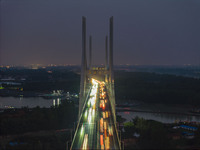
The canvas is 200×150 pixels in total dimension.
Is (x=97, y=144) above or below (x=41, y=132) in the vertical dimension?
above

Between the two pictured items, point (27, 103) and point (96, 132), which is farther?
point (27, 103)

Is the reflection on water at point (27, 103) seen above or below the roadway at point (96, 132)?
below

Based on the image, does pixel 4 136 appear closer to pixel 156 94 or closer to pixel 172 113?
pixel 172 113

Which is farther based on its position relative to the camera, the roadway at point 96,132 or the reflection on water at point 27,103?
the reflection on water at point 27,103

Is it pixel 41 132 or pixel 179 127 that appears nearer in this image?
pixel 41 132

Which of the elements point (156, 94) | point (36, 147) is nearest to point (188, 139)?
point (36, 147)

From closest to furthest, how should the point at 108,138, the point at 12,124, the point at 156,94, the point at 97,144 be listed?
1. the point at 97,144
2. the point at 108,138
3. the point at 12,124
4. the point at 156,94

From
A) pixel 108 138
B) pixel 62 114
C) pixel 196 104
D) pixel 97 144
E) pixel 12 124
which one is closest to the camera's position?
pixel 97 144

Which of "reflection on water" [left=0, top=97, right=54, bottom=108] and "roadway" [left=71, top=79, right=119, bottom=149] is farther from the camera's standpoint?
"reflection on water" [left=0, top=97, right=54, bottom=108]

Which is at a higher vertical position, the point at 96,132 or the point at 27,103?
the point at 96,132

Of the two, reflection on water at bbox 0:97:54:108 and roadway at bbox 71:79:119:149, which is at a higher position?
roadway at bbox 71:79:119:149
